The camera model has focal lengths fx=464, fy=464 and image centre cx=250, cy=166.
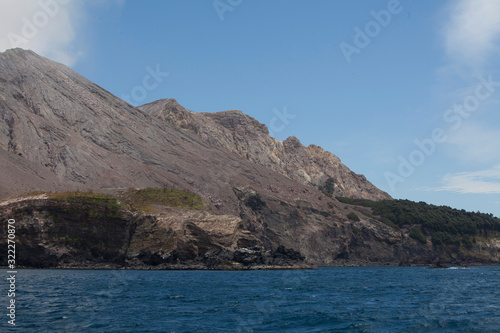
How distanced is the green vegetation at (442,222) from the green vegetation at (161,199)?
7644 centimetres

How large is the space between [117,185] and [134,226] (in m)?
32.6

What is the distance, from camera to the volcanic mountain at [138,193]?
92312mm

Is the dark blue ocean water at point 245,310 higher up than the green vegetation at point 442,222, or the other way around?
the green vegetation at point 442,222

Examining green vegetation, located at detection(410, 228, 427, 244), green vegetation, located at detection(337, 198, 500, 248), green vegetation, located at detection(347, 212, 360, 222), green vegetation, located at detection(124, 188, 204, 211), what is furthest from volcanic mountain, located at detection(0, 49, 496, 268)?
green vegetation, located at detection(337, 198, 500, 248)

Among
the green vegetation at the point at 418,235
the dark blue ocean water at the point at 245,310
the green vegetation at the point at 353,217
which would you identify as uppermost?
the green vegetation at the point at 353,217

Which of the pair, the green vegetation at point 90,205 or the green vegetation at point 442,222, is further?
the green vegetation at point 442,222

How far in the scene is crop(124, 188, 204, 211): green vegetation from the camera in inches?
4338

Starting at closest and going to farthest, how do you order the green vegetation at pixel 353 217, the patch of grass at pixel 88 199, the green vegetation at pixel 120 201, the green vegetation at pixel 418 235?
1. the green vegetation at pixel 120 201
2. the patch of grass at pixel 88 199
3. the green vegetation at pixel 418 235
4. the green vegetation at pixel 353 217

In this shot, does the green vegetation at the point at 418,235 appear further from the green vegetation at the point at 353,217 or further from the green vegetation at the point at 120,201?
the green vegetation at the point at 120,201

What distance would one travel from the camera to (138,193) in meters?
116

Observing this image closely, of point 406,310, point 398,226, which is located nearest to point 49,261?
point 406,310

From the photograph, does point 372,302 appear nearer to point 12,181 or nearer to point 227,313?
point 227,313

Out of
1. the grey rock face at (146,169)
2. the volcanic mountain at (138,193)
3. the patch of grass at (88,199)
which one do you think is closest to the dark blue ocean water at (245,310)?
the volcanic mountain at (138,193)

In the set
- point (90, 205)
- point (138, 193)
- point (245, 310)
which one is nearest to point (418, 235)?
point (138, 193)
